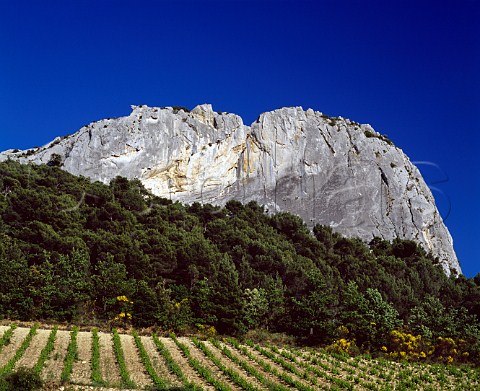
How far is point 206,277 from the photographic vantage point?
43.7m

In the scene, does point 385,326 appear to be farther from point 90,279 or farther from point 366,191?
point 366,191

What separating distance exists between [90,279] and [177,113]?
154ft

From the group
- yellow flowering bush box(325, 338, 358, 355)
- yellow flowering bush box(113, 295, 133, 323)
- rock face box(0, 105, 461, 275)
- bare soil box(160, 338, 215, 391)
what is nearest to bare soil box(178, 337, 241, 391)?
bare soil box(160, 338, 215, 391)

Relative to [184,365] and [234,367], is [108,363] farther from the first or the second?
[234,367]

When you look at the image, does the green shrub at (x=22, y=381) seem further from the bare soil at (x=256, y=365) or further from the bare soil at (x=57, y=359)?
the bare soil at (x=256, y=365)

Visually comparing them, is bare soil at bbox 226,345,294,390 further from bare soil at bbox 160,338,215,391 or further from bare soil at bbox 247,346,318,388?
bare soil at bbox 160,338,215,391

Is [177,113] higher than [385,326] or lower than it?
higher

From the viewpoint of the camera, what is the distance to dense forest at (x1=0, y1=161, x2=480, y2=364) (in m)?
37.0

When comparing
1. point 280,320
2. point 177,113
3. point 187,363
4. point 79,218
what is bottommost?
point 187,363

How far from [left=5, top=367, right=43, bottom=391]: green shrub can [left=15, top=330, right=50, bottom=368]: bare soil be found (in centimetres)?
580

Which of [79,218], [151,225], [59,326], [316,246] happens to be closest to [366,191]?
[316,246]

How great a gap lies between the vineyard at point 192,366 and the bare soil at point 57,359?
0.04 m

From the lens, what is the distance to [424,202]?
79688 mm

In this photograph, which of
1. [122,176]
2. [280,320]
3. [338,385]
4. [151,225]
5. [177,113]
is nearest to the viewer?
[338,385]
